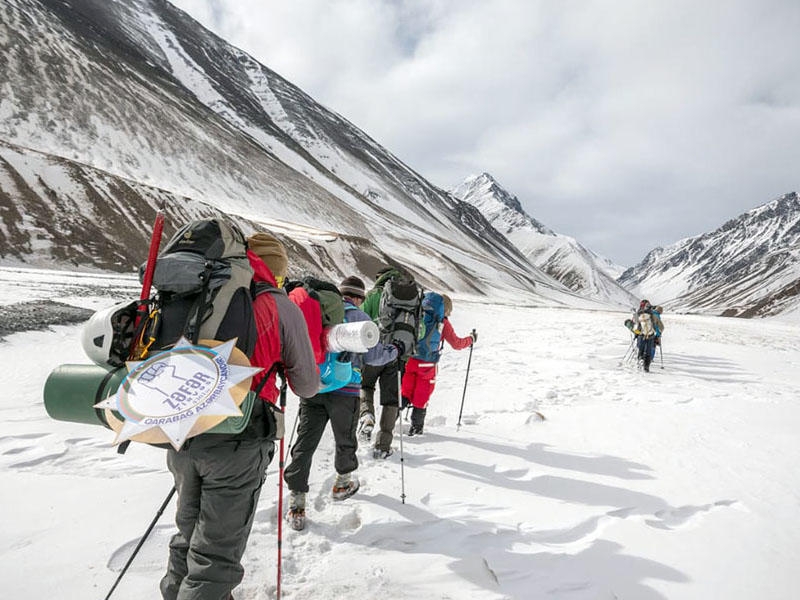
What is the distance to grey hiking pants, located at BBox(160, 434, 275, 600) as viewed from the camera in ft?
7.70

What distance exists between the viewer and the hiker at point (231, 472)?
7.75 ft

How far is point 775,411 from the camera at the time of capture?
726cm

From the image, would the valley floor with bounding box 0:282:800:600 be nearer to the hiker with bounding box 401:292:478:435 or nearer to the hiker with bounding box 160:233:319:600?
the hiker with bounding box 401:292:478:435

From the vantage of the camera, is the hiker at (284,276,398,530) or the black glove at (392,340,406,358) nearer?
the hiker at (284,276,398,530)

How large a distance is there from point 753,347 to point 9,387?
67.4 feet

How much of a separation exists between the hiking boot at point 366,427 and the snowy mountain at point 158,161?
31461 mm

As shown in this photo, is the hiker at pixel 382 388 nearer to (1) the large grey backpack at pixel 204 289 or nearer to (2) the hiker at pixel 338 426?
(2) the hiker at pixel 338 426

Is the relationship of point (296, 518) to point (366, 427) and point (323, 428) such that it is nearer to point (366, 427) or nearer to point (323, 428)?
point (323, 428)

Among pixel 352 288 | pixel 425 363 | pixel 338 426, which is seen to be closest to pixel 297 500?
pixel 338 426

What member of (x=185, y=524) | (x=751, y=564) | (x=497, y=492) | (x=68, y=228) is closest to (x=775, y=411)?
(x=751, y=564)

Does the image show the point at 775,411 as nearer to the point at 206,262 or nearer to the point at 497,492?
the point at 497,492

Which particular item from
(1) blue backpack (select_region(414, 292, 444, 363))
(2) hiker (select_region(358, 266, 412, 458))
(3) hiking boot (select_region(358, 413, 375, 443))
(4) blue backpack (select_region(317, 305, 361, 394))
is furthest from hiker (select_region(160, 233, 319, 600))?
(1) blue backpack (select_region(414, 292, 444, 363))

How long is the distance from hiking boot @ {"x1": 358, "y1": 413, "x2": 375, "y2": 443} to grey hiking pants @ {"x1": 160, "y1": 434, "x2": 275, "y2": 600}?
3333 millimetres

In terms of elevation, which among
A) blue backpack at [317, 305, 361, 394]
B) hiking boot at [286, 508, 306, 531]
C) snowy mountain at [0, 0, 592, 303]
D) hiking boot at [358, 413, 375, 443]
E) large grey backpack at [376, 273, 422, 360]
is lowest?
hiking boot at [286, 508, 306, 531]
